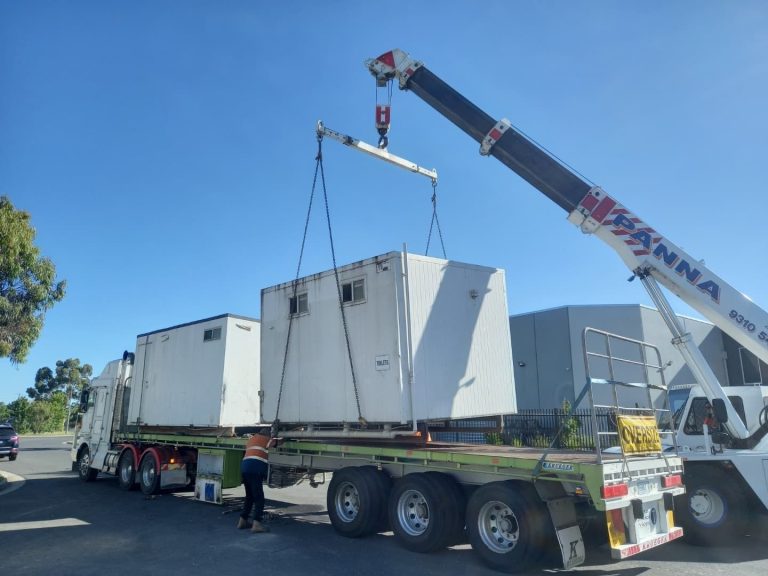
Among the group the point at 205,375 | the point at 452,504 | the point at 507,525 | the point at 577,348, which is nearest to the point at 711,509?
the point at 507,525

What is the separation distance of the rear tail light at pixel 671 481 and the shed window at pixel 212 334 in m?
9.29

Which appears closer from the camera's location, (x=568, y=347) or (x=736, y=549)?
(x=736, y=549)

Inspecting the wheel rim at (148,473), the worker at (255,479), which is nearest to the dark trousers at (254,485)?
the worker at (255,479)

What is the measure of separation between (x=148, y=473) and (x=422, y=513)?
8.48 m

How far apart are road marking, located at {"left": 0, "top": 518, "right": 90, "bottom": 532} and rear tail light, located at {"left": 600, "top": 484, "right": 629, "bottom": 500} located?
28.2 feet

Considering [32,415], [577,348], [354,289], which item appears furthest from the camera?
[32,415]

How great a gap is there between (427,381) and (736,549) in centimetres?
493

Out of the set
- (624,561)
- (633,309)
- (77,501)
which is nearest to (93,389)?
(77,501)

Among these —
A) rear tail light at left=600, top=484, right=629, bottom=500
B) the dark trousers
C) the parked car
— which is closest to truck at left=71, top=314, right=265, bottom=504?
the dark trousers

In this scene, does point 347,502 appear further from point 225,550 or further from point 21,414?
point 21,414

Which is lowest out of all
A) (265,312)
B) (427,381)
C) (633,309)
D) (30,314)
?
(427,381)

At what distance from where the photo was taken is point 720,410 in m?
8.68

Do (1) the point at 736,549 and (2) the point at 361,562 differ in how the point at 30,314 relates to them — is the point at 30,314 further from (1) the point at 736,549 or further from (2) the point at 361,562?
(1) the point at 736,549

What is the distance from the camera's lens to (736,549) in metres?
8.02
